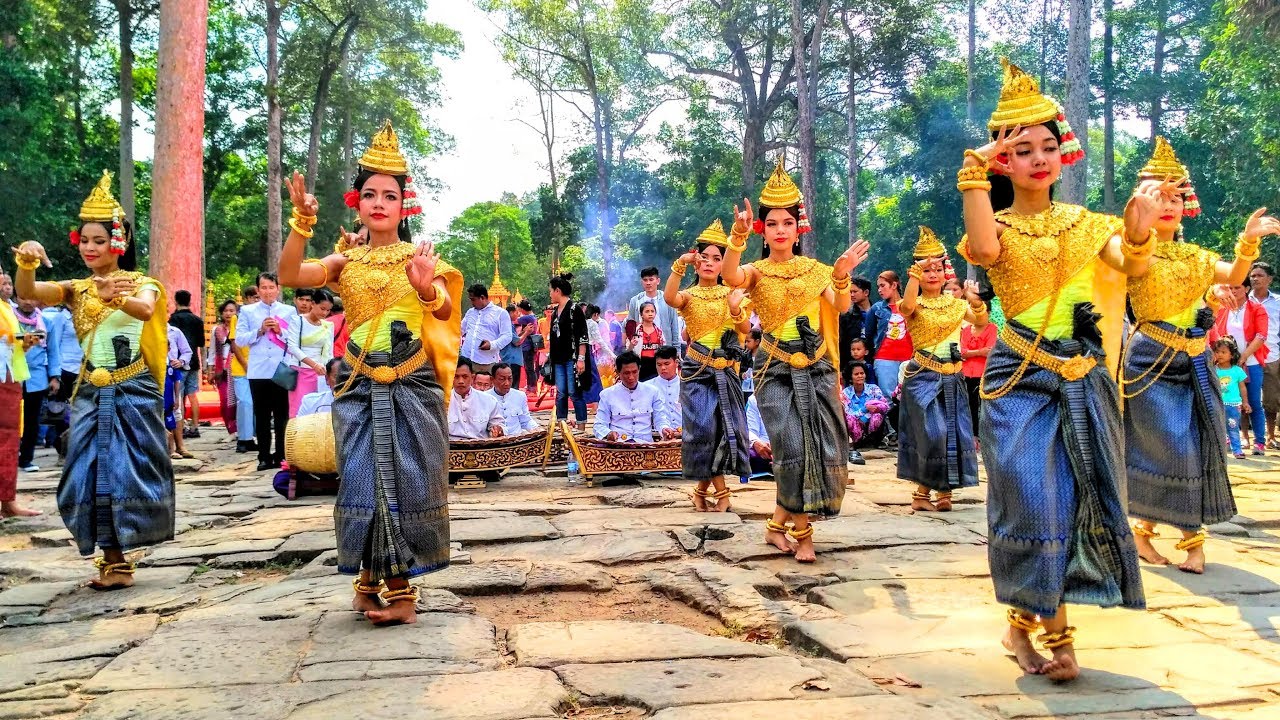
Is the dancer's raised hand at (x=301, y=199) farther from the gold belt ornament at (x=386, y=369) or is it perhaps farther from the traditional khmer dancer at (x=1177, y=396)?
the traditional khmer dancer at (x=1177, y=396)

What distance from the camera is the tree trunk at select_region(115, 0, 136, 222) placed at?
1884 centimetres

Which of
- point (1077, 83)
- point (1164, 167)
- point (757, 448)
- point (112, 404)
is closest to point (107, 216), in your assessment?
point (112, 404)

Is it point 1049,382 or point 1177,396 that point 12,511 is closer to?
point 1049,382

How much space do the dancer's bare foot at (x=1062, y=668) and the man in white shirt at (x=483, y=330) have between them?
30.1 feet

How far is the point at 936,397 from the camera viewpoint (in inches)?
292

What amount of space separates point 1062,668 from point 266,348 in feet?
26.7

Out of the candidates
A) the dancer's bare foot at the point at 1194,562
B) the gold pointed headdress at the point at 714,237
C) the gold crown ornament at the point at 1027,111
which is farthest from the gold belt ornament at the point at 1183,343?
the gold pointed headdress at the point at 714,237

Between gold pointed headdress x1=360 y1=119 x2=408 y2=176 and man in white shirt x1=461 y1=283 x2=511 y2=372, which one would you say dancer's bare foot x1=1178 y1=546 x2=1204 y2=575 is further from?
man in white shirt x1=461 y1=283 x2=511 y2=372

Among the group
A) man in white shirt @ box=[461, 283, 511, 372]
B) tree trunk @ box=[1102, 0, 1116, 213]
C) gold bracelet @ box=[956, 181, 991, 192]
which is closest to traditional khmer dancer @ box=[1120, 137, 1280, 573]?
gold bracelet @ box=[956, 181, 991, 192]

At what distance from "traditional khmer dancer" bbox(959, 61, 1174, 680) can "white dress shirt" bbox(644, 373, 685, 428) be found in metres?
5.99

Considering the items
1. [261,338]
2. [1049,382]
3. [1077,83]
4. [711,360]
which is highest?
[1077,83]

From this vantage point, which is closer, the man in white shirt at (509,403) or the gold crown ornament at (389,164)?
the gold crown ornament at (389,164)

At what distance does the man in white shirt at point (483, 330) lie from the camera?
12008mm

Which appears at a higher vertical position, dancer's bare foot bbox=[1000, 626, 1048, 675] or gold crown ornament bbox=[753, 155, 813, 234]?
gold crown ornament bbox=[753, 155, 813, 234]
